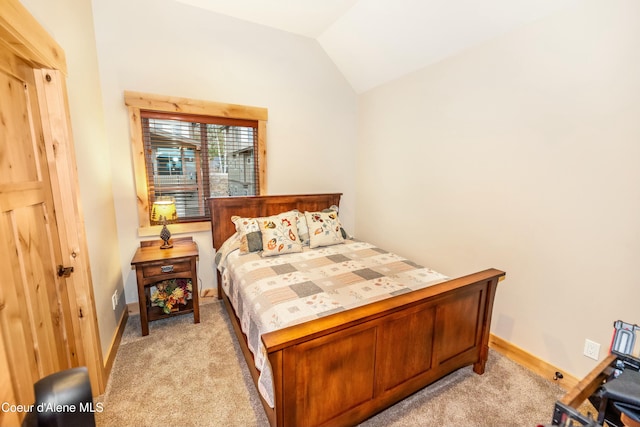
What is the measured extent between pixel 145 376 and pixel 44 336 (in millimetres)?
805

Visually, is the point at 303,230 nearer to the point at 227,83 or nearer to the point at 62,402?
the point at 227,83

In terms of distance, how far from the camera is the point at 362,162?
3762 millimetres

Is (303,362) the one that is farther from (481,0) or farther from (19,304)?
(481,0)

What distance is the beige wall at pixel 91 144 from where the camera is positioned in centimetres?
171

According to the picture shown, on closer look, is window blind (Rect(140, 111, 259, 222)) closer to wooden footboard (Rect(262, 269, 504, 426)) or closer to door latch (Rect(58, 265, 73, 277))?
door latch (Rect(58, 265, 73, 277))

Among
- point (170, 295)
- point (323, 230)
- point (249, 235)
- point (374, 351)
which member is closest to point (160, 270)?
point (170, 295)

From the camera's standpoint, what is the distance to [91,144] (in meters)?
2.05

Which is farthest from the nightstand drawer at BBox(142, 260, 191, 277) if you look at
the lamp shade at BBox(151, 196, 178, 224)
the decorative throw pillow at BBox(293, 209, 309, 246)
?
the decorative throw pillow at BBox(293, 209, 309, 246)

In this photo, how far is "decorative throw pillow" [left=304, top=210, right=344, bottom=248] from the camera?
9.58 ft

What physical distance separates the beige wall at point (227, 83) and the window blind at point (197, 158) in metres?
0.19

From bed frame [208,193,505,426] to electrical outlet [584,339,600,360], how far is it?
602 mm

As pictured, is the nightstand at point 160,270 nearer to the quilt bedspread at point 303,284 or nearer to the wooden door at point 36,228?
the quilt bedspread at point 303,284

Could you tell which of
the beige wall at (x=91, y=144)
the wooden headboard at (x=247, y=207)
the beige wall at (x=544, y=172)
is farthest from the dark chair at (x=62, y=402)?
the beige wall at (x=544, y=172)

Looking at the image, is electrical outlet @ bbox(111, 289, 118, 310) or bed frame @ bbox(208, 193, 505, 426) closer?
bed frame @ bbox(208, 193, 505, 426)
